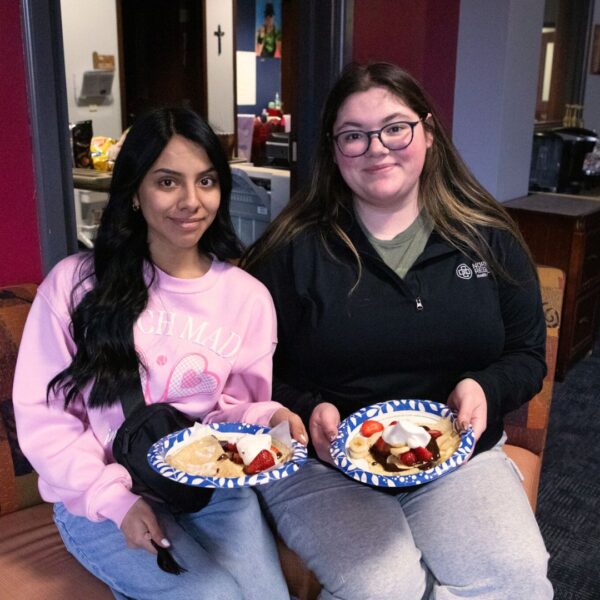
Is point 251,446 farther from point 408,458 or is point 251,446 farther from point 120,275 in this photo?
point 120,275

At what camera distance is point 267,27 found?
21.2ft

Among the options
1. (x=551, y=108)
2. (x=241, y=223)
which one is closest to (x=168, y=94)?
(x=241, y=223)

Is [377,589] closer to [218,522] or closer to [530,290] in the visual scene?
[218,522]

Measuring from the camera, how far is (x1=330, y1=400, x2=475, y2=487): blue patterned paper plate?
121 cm

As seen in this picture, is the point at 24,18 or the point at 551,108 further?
the point at 551,108

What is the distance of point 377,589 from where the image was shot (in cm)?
121

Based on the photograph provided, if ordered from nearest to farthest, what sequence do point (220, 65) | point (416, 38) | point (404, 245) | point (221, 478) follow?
point (221, 478) < point (404, 245) < point (416, 38) < point (220, 65)

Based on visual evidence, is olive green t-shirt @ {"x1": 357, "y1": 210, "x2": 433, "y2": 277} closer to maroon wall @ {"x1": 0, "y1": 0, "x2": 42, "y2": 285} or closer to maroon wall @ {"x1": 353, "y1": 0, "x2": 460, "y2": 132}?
maroon wall @ {"x1": 0, "y1": 0, "x2": 42, "y2": 285}

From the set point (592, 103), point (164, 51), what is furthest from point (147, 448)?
point (164, 51)

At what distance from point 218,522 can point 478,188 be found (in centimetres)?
96

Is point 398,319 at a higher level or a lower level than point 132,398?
higher

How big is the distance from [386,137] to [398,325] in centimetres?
39

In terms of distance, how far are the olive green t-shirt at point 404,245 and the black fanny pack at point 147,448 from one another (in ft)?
1.89

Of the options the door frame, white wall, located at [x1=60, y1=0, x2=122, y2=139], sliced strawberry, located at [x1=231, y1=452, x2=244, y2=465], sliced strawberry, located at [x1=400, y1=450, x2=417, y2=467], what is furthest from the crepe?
white wall, located at [x1=60, y1=0, x2=122, y2=139]
